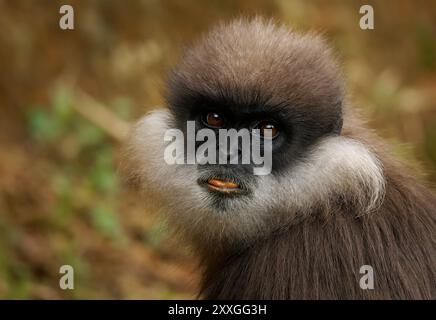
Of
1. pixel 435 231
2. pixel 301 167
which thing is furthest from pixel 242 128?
pixel 435 231

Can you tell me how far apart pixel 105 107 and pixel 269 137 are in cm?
579

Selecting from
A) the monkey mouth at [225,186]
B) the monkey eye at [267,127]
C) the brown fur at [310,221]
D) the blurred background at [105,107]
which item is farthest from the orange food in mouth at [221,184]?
the blurred background at [105,107]

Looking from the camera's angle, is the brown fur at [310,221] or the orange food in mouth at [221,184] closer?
the brown fur at [310,221]

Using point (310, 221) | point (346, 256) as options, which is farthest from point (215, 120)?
point (346, 256)

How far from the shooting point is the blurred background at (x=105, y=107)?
9836 mm

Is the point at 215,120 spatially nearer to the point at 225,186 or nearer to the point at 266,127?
the point at 266,127

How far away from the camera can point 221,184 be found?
606cm

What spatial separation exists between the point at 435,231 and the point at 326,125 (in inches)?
44.4

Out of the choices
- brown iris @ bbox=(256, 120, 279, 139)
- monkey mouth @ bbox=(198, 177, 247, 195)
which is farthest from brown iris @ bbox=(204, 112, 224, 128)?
monkey mouth @ bbox=(198, 177, 247, 195)

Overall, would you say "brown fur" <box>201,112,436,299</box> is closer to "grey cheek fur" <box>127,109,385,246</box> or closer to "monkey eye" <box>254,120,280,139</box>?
"grey cheek fur" <box>127,109,385,246</box>

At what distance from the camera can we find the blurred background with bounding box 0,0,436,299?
32.3 ft

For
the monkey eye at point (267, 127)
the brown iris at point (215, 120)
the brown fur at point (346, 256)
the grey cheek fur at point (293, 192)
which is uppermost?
the brown iris at point (215, 120)

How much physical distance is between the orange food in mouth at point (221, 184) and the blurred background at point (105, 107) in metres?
2.94

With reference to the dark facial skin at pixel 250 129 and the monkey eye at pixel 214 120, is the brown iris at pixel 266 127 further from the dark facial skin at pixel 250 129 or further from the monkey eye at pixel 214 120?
the monkey eye at pixel 214 120
